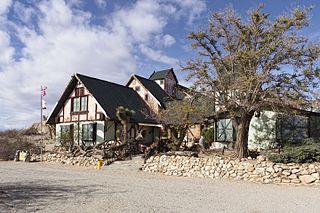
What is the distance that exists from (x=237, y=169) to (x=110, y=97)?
15.0 meters

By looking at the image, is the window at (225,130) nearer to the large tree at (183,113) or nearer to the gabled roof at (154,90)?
the large tree at (183,113)

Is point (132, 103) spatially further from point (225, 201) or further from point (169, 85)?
point (225, 201)

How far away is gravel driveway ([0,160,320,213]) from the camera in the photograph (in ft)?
26.3

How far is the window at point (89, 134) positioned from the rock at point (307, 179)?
16943 millimetres

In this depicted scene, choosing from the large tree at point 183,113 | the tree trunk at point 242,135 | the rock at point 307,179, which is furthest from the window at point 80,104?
the rock at point 307,179

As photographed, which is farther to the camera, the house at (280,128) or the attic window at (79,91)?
the attic window at (79,91)

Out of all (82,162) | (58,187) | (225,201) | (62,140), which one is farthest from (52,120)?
(225,201)

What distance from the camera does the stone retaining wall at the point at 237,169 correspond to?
506 inches

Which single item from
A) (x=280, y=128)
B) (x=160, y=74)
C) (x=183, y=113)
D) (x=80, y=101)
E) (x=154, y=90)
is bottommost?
(x=280, y=128)

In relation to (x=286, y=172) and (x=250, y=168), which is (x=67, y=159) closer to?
(x=250, y=168)

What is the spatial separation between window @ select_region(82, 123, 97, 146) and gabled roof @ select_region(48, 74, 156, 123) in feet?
6.88

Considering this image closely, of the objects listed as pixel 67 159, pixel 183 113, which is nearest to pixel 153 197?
pixel 183 113

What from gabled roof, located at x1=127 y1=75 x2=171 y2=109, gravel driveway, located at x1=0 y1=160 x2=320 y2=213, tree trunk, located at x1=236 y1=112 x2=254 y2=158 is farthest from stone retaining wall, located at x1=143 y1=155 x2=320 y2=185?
gabled roof, located at x1=127 y1=75 x2=171 y2=109

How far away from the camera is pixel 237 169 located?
14.4 m
